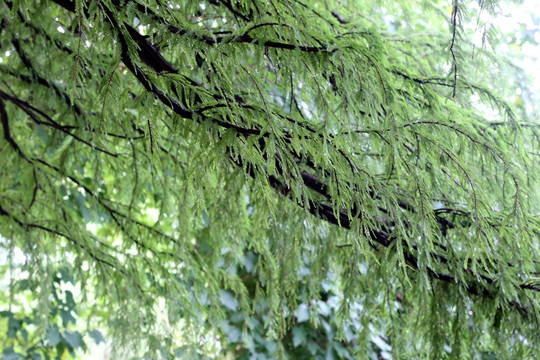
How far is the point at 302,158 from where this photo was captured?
53.0 inches

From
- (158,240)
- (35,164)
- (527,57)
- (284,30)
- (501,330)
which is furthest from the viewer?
(527,57)

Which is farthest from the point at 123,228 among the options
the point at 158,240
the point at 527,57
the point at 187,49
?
the point at 527,57

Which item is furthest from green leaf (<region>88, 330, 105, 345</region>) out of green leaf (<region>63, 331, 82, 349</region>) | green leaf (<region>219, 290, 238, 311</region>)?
green leaf (<region>219, 290, 238, 311</region>)

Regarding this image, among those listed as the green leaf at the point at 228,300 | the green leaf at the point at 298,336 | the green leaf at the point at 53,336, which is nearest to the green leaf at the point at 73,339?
the green leaf at the point at 53,336

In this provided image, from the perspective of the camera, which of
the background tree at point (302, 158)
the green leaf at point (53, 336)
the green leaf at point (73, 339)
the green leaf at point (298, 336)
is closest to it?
the background tree at point (302, 158)

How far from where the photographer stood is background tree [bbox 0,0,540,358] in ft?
3.32

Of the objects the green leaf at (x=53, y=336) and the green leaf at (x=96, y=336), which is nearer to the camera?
the green leaf at (x=53, y=336)

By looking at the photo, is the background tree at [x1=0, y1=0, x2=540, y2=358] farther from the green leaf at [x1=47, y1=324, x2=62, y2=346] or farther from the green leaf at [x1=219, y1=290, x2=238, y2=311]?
the green leaf at [x1=219, y1=290, x2=238, y2=311]

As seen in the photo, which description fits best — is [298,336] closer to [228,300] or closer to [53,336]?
[228,300]

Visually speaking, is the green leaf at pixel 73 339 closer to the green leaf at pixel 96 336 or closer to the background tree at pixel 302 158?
the green leaf at pixel 96 336

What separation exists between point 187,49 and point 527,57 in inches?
108

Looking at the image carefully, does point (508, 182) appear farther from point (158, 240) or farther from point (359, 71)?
point (158, 240)

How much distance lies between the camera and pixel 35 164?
7.10 ft

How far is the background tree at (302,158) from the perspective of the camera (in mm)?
1011
